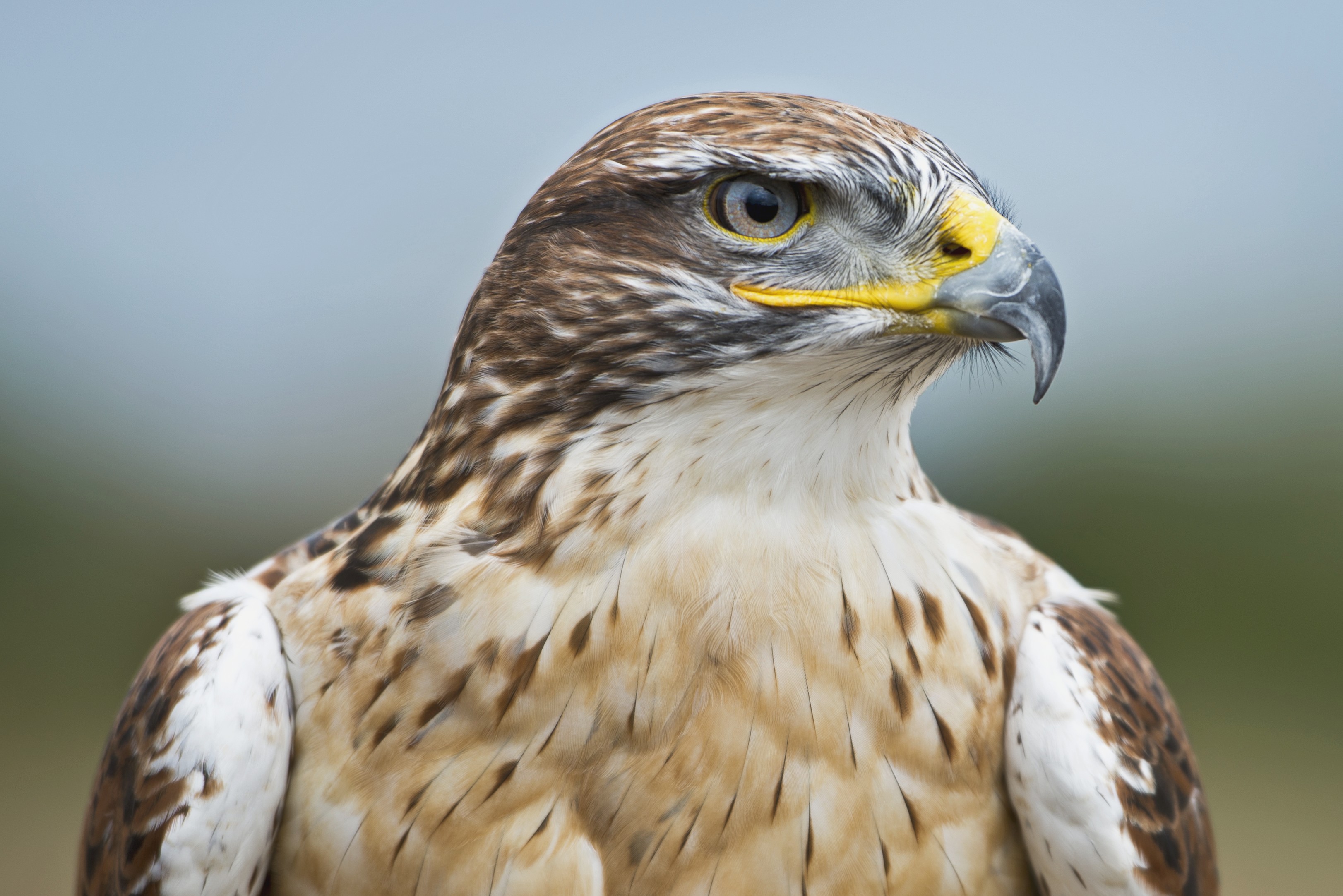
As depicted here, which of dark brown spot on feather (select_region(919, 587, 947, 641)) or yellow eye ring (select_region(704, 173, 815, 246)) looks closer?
yellow eye ring (select_region(704, 173, 815, 246))

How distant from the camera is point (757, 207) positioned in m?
2.00

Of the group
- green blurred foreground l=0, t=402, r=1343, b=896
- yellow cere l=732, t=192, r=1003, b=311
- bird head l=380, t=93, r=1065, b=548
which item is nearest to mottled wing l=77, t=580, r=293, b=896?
bird head l=380, t=93, r=1065, b=548

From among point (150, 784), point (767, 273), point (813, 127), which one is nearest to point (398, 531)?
point (150, 784)

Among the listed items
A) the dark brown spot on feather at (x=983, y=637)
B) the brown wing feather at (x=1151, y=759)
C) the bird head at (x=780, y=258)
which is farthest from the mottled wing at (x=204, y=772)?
the brown wing feather at (x=1151, y=759)

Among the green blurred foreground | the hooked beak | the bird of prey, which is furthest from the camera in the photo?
the green blurred foreground

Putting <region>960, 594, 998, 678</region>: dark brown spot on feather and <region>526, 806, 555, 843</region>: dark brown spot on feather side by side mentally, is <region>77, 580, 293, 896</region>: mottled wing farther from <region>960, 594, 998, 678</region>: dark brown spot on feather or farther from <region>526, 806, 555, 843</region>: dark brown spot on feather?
<region>960, 594, 998, 678</region>: dark brown spot on feather

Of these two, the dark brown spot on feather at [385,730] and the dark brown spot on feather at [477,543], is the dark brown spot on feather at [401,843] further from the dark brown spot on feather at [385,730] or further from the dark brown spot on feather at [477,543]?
the dark brown spot on feather at [477,543]

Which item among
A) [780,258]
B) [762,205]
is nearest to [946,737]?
[780,258]

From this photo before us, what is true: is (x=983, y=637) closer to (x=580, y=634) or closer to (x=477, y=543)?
(x=580, y=634)

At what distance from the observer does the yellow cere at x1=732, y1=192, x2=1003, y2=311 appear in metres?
1.93

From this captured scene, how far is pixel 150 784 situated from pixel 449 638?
0.66 m

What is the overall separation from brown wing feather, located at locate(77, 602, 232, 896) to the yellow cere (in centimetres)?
131

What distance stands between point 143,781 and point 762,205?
161cm

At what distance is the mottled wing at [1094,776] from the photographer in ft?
6.75
